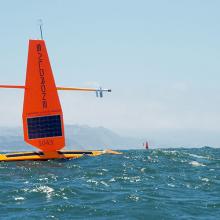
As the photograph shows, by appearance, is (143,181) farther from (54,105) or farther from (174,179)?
(54,105)

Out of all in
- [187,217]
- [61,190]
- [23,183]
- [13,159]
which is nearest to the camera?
[187,217]

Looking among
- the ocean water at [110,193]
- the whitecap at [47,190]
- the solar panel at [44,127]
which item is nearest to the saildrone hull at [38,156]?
the solar panel at [44,127]

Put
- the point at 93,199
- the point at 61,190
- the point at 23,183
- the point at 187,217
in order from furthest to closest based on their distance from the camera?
the point at 23,183 → the point at 61,190 → the point at 93,199 → the point at 187,217

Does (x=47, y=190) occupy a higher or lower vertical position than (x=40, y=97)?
lower

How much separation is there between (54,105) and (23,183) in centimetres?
1749

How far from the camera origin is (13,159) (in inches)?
1666

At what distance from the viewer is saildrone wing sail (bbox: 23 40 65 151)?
141 feet

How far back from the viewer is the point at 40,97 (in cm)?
4331

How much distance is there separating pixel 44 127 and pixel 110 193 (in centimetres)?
2223

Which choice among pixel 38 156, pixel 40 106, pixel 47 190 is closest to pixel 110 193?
pixel 47 190

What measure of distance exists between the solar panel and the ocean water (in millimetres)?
9339

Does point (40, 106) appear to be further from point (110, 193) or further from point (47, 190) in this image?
point (110, 193)

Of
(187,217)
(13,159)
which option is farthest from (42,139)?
(187,217)

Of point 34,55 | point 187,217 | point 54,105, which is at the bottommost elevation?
point 187,217
